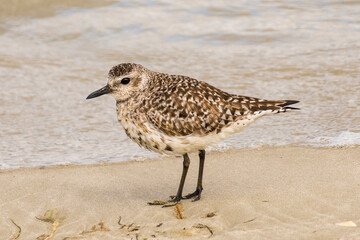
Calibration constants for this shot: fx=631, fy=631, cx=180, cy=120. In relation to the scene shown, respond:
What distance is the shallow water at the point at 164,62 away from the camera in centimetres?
850

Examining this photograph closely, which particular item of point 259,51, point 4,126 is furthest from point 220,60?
point 4,126

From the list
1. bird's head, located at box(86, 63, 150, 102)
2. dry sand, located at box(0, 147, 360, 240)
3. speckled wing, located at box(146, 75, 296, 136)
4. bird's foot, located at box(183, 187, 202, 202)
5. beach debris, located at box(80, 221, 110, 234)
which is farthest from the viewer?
bird's foot, located at box(183, 187, 202, 202)

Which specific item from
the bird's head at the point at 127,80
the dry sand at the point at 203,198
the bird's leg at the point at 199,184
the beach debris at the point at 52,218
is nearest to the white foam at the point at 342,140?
the dry sand at the point at 203,198

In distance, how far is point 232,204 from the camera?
6355 millimetres

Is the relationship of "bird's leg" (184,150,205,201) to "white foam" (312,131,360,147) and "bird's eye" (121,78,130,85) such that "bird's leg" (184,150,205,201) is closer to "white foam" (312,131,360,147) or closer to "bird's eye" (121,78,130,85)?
"bird's eye" (121,78,130,85)

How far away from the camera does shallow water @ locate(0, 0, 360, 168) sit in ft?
27.9

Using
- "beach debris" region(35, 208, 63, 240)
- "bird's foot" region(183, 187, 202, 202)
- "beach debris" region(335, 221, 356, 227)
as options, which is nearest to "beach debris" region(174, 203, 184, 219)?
"bird's foot" region(183, 187, 202, 202)

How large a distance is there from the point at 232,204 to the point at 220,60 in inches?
219

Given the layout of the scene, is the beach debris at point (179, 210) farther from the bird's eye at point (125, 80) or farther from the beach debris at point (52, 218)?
the bird's eye at point (125, 80)

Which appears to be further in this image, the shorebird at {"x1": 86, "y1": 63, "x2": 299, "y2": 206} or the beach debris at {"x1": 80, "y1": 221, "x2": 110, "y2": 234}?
the shorebird at {"x1": 86, "y1": 63, "x2": 299, "y2": 206}

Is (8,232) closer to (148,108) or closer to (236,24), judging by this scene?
(148,108)

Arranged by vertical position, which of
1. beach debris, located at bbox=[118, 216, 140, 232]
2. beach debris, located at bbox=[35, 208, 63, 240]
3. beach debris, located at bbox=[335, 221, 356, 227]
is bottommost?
beach debris, located at bbox=[35, 208, 63, 240]

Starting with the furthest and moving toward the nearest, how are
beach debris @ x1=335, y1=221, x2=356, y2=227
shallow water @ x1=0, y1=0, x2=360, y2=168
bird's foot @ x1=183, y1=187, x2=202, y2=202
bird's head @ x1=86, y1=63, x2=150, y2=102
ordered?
shallow water @ x1=0, y1=0, x2=360, y2=168 < bird's foot @ x1=183, y1=187, x2=202, y2=202 < bird's head @ x1=86, y1=63, x2=150, y2=102 < beach debris @ x1=335, y1=221, x2=356, y2=227

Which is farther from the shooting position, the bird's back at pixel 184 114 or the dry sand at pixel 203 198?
the bird's back at pixel 184 114
